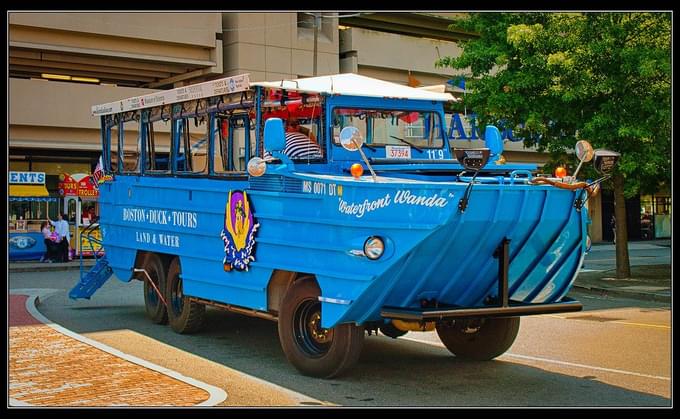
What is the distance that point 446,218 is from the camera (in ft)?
25.7

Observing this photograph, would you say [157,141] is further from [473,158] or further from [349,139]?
[473,158]

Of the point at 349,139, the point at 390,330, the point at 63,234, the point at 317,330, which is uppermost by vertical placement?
the point at 349,139

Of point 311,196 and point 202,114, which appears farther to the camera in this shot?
point 202,114

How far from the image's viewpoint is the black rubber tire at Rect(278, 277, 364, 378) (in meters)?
8.84

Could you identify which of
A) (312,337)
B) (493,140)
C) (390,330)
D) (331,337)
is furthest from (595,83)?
(331,337)

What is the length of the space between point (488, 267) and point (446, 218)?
105cm

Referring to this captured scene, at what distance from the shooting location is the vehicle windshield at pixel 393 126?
1014cm

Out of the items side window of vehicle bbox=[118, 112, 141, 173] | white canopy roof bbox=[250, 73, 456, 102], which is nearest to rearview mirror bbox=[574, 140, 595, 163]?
white canopy roof bbox=[250, 73, 456, 102]

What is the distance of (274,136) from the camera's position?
9172 millimetres

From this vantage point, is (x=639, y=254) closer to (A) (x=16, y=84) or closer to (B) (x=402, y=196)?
(A) (x=16, y=84)

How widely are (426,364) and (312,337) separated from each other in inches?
57.3

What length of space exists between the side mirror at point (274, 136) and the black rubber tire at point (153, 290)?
13.0 ft

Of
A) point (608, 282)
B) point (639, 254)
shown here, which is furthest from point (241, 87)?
point (639, 254)

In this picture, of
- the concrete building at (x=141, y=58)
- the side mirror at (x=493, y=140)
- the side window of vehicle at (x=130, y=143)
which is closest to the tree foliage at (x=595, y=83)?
the side mirror at (x=493, y=140)
